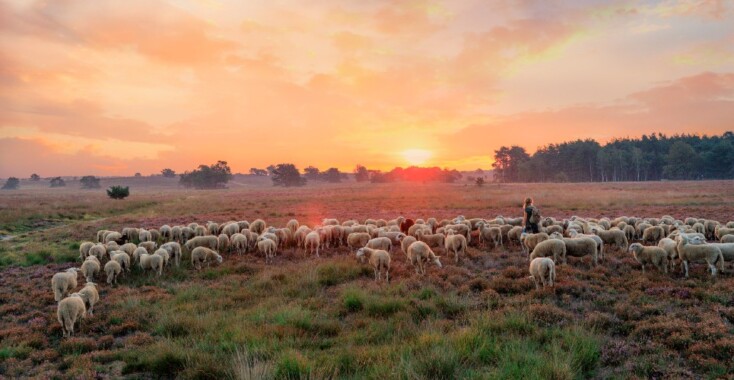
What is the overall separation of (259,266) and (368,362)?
9.21m

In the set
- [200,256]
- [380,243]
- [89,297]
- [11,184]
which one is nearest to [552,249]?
[380,243]

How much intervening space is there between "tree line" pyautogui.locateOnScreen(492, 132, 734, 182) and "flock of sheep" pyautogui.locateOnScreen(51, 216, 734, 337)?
120 m

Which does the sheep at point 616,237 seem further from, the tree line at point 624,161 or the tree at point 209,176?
the tree at point 209,176

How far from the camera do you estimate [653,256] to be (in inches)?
450

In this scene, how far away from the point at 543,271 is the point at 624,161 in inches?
5515

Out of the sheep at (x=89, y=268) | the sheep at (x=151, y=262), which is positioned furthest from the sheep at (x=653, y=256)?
the sheep at (x=89, y=268)

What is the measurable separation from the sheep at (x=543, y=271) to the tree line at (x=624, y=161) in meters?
128

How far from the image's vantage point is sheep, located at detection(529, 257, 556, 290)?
32.5ft

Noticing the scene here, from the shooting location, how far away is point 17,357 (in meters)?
7.05

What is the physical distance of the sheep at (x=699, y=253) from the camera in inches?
→ 419

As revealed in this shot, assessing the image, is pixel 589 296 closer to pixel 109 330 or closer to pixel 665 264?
pixel 665 264

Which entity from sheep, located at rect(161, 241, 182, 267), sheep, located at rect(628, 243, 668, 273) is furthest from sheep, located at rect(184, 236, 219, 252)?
sheep, located at rect(628, 243, 668, 273)

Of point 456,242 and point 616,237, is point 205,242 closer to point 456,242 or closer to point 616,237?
point 456,242

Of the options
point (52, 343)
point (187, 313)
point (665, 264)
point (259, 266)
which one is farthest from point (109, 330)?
point (665, 264)
